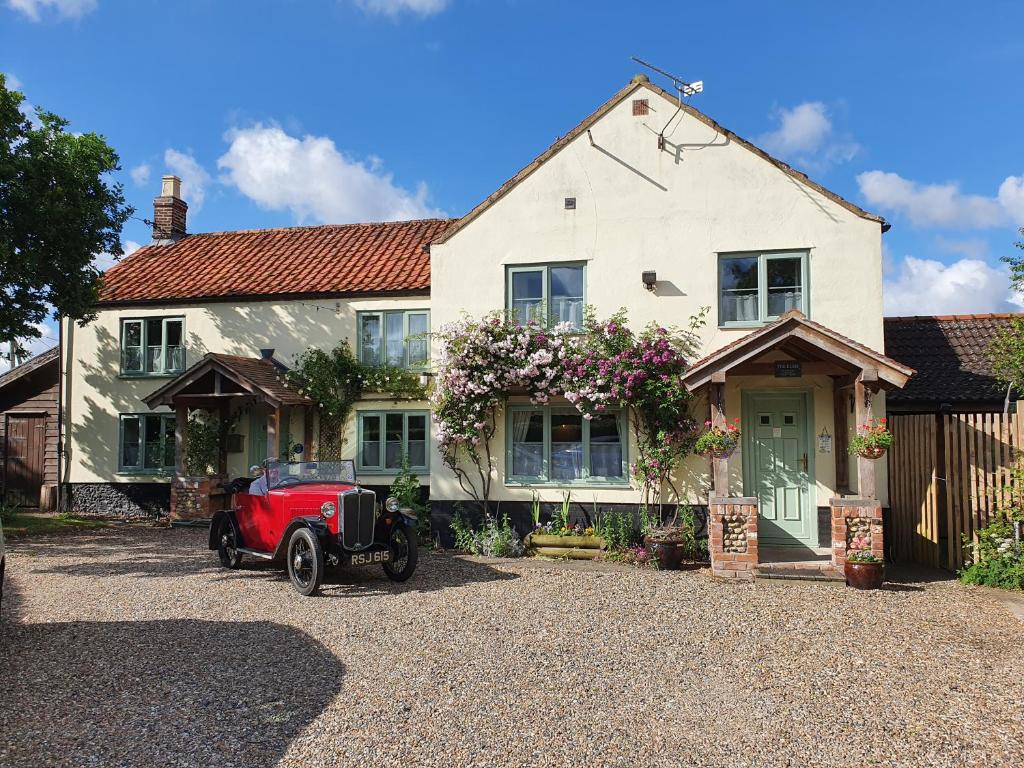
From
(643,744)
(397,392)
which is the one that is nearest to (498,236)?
(397,392)

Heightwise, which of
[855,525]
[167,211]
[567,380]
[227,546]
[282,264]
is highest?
Answer: [167,211]

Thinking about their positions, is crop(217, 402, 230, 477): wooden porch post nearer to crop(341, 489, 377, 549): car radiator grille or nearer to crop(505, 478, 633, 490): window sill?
crop(505, 478, 633, 490): window sill

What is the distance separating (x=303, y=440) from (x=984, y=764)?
44.1 feet

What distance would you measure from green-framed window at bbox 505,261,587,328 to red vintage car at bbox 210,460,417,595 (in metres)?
4.50

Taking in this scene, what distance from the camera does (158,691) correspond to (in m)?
5.71

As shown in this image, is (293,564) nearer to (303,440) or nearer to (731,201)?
(303,440)

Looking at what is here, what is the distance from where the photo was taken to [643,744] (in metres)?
4.71

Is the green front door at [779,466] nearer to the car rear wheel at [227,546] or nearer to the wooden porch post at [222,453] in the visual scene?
the car rear wheel at [227,546]

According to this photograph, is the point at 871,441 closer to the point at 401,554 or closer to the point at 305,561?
the point at 401,554

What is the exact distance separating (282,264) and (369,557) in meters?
10.5

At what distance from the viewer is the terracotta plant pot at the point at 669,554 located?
11133mm

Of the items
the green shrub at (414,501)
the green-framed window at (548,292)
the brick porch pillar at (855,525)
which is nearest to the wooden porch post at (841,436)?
the brick porch pillar at (855,525)

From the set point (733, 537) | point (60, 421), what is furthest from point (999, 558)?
point (60, 421)

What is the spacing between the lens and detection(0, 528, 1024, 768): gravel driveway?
4.68 meters
